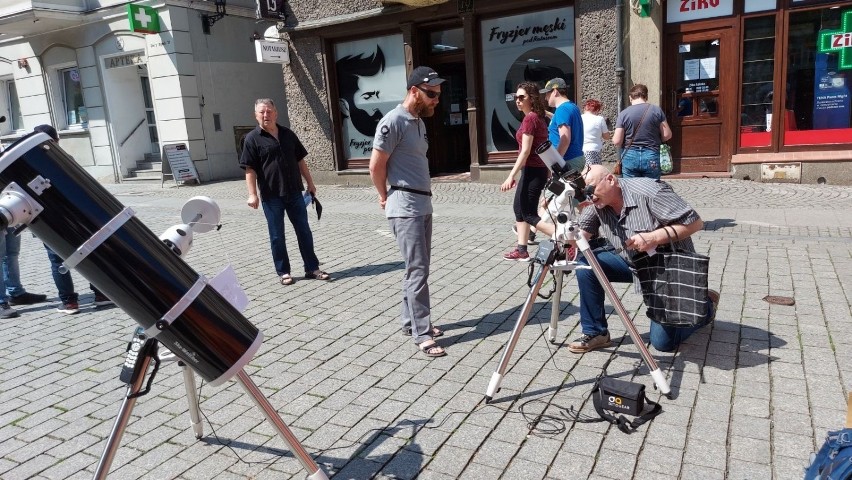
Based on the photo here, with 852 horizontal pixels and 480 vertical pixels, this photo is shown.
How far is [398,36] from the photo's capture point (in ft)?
42.6

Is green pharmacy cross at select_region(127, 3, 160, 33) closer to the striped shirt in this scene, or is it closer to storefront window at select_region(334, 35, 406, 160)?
storefront window at select_region(334, 35, 406, 160)

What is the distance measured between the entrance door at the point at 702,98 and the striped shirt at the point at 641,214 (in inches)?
303

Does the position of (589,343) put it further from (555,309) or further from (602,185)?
(602,185)

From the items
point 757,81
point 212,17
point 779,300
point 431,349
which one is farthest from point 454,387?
point 212,17

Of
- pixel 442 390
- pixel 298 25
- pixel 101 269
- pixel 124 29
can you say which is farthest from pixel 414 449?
pixel 124 29

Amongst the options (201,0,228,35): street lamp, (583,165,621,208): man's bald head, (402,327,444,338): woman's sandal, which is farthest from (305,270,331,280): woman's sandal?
(201,0,228,35): street lamp

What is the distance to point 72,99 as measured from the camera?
1770 cm

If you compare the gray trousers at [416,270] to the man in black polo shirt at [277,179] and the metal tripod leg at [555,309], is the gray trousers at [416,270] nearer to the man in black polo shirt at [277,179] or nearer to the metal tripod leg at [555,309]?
the metal tripod leg at [555,309]

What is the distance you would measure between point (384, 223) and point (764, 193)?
5.58 meters

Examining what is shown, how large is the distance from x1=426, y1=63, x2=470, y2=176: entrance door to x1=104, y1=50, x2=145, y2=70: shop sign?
25.6 ft

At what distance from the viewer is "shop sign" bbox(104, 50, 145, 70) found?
15.7 metres

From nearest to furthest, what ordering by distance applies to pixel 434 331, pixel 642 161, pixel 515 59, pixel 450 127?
1. pixel 434 331
2. pixel 642 161
3. pixel 515 59
4. pixel 450 127

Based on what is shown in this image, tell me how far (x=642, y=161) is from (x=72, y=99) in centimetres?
1673

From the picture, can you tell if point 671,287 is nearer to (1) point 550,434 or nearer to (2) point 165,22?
(1) point 550,434
